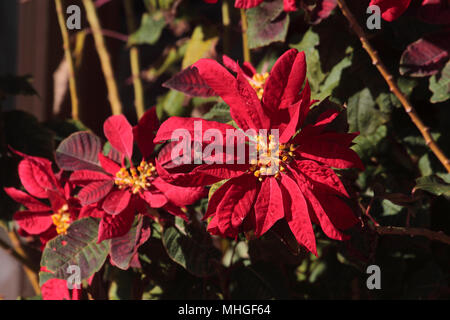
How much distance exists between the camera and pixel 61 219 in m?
0.63

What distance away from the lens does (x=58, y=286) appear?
62cm

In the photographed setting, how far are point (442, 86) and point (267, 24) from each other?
0.75 ft

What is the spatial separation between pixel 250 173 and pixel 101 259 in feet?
0.72

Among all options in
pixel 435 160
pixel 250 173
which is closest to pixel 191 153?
pixel 250 173

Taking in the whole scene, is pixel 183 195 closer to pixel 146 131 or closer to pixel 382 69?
pixel 146 131

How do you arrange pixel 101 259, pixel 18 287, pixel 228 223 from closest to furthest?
1. pixel 228 223
2. pixel 101 259
3. pixel 18 287

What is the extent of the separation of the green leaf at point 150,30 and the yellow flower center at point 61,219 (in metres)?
0.40

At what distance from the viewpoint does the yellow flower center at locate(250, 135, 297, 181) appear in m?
0.47

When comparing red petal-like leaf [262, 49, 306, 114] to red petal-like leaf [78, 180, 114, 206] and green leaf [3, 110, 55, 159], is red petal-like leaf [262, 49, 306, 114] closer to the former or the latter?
red petal-like leaf [78, 180, 114, 206]

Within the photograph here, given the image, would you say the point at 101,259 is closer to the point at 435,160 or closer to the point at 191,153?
the point at 191,153

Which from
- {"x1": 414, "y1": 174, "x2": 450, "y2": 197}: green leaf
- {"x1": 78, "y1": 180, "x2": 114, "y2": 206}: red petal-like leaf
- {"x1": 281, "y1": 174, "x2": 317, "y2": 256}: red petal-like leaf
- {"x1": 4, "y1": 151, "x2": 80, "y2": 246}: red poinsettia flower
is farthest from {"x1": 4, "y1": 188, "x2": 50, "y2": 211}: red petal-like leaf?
{"x1": 414, "y1": 174, "x2": 450, "y2": 197}: green leaf

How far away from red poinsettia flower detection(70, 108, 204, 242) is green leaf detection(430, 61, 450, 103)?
325mm
